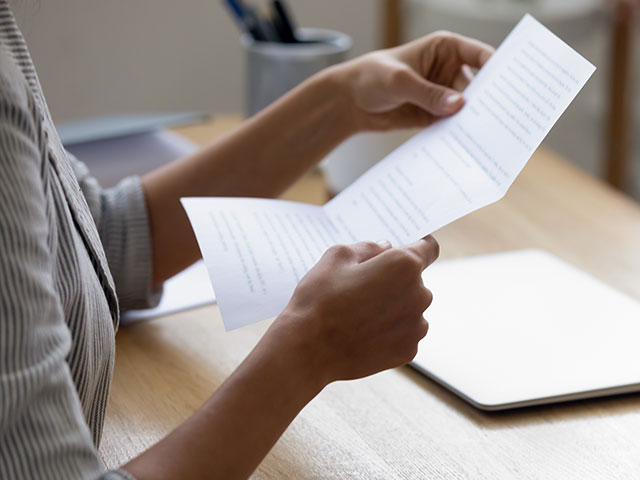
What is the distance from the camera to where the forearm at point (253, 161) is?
84cm

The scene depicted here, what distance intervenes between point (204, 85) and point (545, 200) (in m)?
0.89

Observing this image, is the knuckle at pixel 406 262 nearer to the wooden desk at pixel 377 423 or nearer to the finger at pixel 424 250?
the finger at pixel 424 250

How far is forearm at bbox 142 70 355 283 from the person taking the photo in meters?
0.84

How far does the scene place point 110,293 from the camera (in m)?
0.59

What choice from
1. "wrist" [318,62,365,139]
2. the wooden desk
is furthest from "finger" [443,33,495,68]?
the wooden desk

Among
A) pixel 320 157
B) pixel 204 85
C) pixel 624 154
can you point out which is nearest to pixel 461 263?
pixel 320 157

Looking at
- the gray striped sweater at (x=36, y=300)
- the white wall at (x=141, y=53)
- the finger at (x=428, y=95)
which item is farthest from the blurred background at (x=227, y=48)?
the gray striped sweater at (x=36, y=300)

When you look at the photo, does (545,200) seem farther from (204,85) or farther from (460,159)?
(204,85)

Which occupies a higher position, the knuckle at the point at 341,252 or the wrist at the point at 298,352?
the knuckle at the point at 341,252

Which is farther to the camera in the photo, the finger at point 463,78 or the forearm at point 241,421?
the finger at point 463,78

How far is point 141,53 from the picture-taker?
1.65 metres

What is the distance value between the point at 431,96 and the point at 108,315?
366 mm

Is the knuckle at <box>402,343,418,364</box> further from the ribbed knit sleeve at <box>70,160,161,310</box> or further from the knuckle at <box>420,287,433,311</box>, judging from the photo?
the ribbed knit sleeve at <box>70,160,161,310</box>

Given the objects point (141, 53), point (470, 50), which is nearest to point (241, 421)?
point (470, 50)
